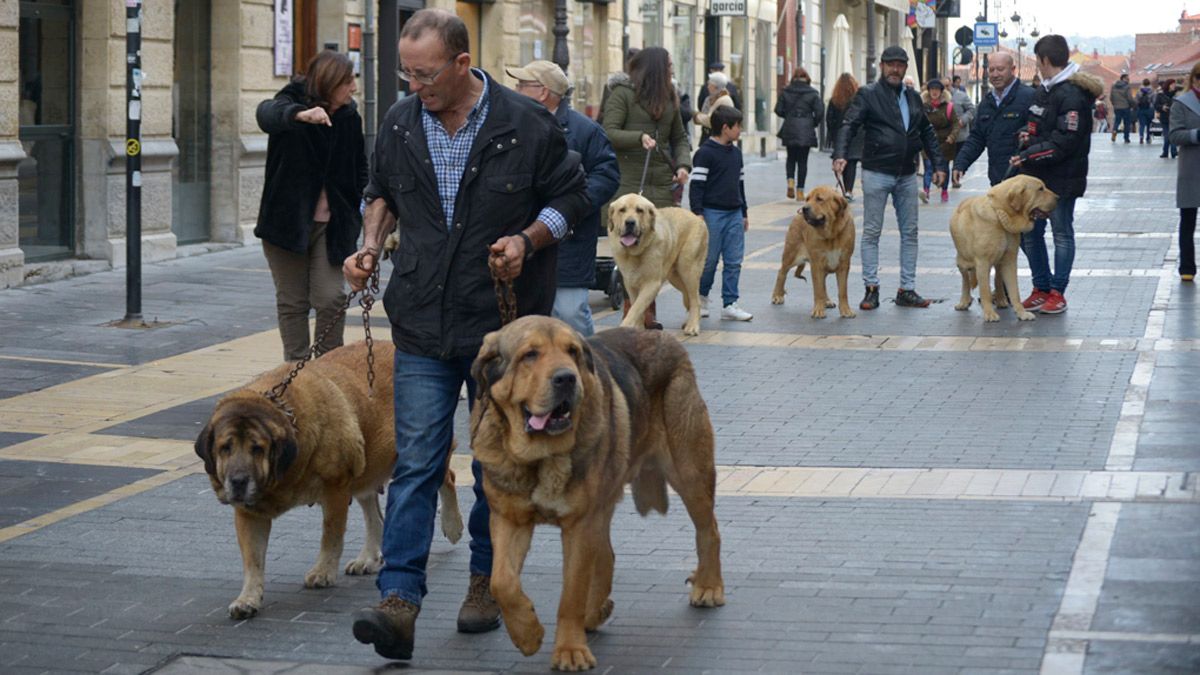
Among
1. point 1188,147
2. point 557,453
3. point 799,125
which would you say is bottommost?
point 557,453

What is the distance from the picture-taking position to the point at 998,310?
582 inches

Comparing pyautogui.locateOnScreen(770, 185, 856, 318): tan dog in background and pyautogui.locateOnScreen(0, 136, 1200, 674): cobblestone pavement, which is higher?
pyautogui.locateOnScreen(770, 185, 856, 318): tan dog in background

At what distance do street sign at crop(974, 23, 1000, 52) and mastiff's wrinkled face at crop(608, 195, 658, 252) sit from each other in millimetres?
48868

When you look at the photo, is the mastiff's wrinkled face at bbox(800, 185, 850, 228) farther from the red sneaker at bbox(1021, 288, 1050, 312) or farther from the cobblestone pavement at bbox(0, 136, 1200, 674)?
the red sneaker at bbox(1021, 288, 1050, 312)

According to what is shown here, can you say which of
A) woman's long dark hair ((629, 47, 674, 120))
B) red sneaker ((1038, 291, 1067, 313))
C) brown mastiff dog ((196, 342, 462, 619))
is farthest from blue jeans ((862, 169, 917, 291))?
brown mastiff dog ((196, 342, 462, 619))

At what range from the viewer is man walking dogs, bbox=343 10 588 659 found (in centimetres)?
579

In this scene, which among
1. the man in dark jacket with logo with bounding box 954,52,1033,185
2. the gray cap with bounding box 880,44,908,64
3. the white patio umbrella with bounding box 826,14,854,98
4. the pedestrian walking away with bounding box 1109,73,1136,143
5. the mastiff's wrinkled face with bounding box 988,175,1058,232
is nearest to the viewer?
the mastiff's wrinkled face with bounding box 988,175,1058,232

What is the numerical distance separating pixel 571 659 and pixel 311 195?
14.4 feet

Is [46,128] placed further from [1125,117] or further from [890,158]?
[1125,117]

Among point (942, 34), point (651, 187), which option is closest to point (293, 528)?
point (651, 187)

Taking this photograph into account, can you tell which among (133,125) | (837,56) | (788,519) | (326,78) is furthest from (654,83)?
(837,56)

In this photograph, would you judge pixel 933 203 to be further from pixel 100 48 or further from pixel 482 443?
pixel 482 443

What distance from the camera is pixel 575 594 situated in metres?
5.52

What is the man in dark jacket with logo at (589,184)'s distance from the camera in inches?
326
